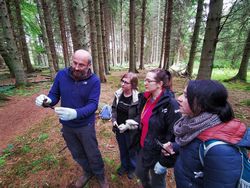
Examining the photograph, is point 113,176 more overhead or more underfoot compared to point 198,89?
more underfoot

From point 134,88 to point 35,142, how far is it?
3337 mm

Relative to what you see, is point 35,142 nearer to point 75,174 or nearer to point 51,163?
point 51,163

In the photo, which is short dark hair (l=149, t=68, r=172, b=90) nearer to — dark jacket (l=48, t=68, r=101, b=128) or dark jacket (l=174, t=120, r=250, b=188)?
dark jacket (l=48, t=68, r=101, b=128)

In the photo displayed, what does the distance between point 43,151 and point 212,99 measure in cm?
404

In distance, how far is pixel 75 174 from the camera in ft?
10.6

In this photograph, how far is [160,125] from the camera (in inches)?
82.5

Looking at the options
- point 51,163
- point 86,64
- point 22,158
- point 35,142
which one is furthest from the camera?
point 35,142

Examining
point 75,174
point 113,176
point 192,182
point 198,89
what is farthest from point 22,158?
point 198,89

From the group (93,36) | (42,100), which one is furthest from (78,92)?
(93,36)

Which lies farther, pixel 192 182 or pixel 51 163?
pixel 51 163

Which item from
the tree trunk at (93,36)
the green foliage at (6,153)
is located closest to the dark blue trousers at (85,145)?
the green foliage at (6,153)

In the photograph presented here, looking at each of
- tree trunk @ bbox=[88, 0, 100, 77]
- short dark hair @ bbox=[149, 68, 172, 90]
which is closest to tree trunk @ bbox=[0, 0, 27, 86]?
tree trunk @ bbox=[88, 0, 100, 77]

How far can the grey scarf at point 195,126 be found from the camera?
1.24 metres

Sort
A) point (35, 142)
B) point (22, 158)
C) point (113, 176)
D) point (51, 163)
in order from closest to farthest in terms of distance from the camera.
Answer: point (113, 176), point (51, 163), point (22, 158), point (35, 142)
